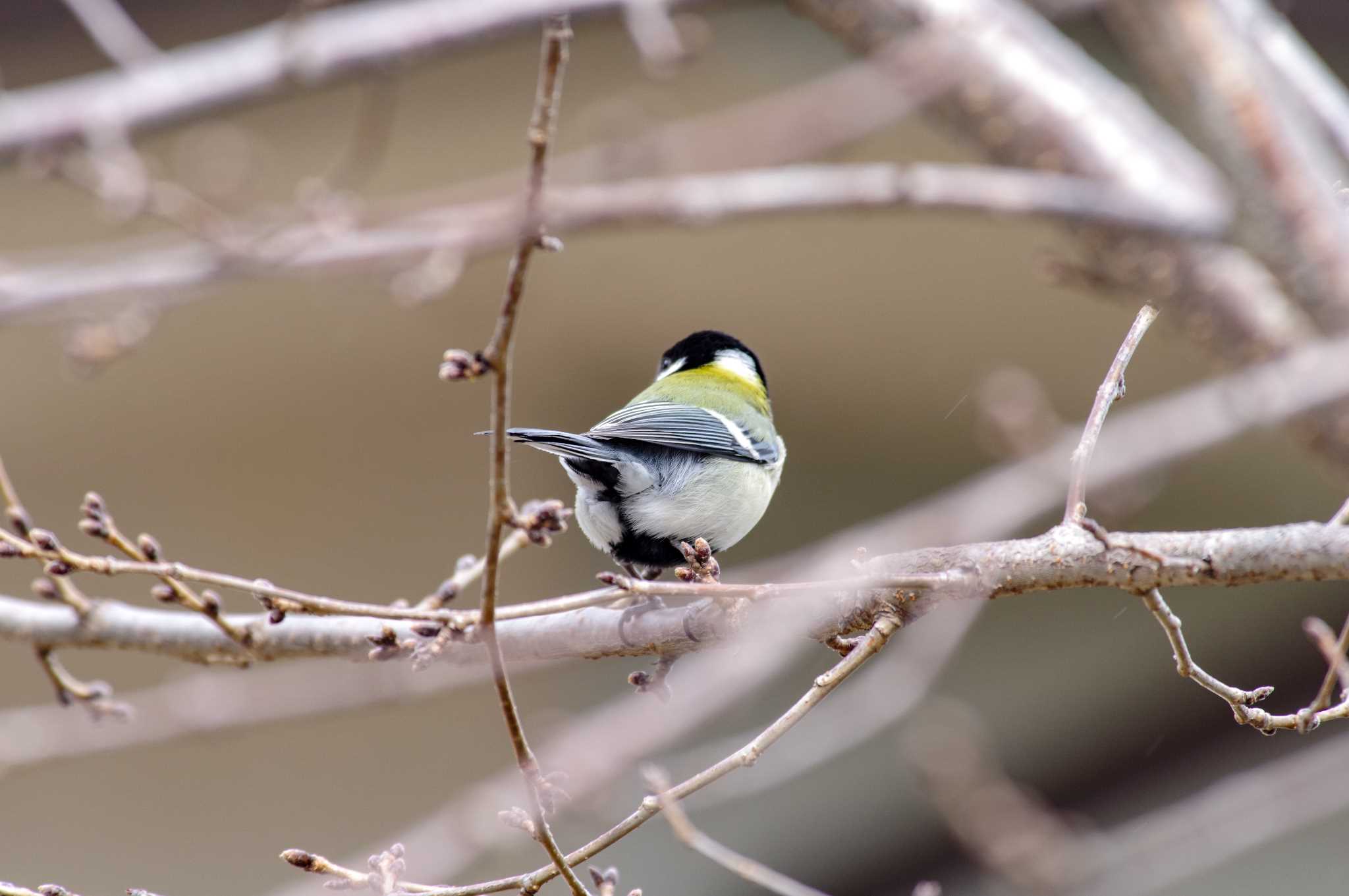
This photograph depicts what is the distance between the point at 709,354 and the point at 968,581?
1.91 meters

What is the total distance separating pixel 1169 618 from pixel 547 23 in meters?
0.71

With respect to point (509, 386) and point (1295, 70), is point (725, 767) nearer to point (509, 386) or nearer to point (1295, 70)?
point (509, 386)

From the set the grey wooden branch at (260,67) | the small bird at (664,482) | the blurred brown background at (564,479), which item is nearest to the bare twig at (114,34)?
the grey wooden branch at (260,67)

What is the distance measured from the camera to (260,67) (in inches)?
106

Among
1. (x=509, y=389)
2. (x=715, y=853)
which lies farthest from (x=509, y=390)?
(x=715, y=853)

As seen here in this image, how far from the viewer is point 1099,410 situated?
1.17 metres

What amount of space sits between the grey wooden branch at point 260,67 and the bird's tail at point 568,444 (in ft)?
3.53

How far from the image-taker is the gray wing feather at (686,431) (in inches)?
81.3

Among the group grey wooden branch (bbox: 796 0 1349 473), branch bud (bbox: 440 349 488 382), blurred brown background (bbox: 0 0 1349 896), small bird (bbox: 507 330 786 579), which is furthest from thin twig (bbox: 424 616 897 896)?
blurred brown background (bbox: 0 0 1349 896)

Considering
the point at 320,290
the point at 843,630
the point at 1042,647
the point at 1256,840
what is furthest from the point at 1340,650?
the point at 1042,647

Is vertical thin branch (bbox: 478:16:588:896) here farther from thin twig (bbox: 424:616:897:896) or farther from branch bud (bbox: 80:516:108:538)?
branch bud (bbox: 80:516:108:538)

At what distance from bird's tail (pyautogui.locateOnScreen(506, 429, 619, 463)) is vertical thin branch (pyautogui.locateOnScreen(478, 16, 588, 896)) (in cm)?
60

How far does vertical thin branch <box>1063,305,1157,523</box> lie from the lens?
1.10 meters

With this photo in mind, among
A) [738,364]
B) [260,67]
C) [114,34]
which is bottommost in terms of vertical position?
[738,364]
